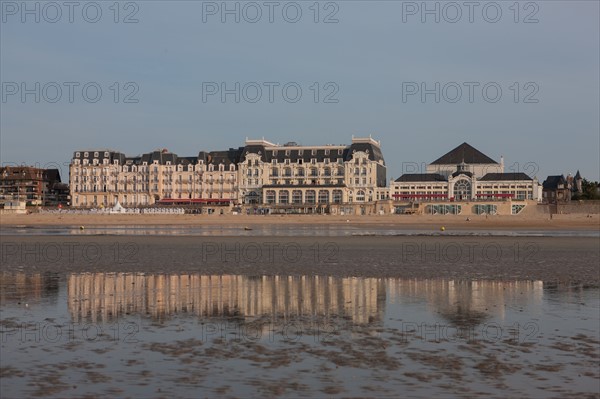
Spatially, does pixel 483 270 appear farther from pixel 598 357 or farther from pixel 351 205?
pixel 351 205

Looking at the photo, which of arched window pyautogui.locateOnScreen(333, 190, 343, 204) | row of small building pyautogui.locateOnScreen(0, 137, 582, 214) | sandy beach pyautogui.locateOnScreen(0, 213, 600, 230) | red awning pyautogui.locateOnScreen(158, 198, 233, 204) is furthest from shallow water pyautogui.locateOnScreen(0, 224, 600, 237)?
red awning pyautogui.locateOnScreen(158, 198, 233, 204)

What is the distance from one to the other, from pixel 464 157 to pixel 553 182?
147ft

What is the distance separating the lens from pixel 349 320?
14.6 m

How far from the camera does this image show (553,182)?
17638 cm

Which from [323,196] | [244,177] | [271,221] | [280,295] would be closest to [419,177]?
[323,196]

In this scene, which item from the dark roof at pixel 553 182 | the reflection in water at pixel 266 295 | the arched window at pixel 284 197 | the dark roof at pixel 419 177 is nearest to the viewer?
the reflection in water at pixel 266 295

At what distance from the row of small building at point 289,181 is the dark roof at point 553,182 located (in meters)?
10.8

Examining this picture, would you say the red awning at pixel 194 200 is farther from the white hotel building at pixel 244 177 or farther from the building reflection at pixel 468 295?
the building reflection at pixel 468 295

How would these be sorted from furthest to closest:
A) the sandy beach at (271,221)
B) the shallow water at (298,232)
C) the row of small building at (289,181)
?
the row of small building at (289,181)
the sandy beach at (271,221)
the shallow water at (298,232)

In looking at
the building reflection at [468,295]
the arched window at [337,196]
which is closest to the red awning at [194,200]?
the arched window at [337,196]

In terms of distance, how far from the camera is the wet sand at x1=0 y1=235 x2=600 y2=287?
2470cm

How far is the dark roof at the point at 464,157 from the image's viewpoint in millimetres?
144625

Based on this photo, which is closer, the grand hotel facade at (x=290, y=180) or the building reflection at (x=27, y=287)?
the building reflection at (x=27, y=287)

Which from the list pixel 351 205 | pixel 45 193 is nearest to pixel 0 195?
pixel 45 193
